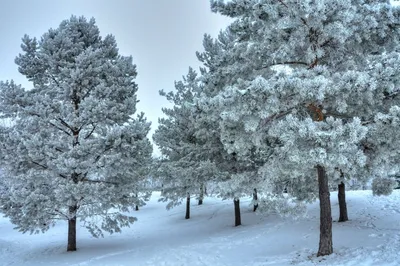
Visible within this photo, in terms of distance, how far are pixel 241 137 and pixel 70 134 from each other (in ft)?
25.9

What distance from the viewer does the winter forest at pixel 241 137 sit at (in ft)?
20.7

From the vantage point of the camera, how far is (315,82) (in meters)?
6.06

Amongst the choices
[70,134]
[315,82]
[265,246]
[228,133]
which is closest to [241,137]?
[228,133]

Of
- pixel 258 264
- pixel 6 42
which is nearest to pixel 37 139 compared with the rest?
pixel 258 264

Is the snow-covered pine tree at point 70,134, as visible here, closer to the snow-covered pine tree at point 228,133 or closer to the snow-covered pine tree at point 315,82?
the snow-covered pine tree at point 228,133

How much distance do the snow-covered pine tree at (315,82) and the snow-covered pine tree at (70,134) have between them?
16.9ft

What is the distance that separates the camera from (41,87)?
1185 centimetres

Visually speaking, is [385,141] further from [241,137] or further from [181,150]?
[181,150]

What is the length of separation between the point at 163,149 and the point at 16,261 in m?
8.83

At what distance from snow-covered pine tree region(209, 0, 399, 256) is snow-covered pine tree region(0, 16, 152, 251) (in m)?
5.16

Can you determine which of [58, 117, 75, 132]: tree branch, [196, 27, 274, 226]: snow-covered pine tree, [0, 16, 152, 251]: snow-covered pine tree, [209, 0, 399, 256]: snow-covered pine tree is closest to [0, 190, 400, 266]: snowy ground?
[209, 0, 399, 256]: snow-covered pine tree

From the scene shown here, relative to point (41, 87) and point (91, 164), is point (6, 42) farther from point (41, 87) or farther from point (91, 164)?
point (91, 164)

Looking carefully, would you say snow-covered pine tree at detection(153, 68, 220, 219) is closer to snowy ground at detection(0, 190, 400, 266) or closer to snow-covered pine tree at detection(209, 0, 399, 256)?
snowy ground at detection(0, 190, 400, 266)

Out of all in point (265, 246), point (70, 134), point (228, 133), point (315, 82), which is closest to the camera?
point (315, 82)
